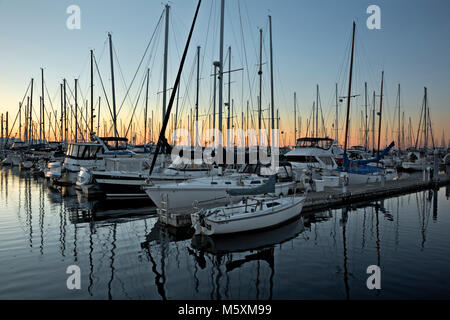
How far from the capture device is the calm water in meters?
8.23

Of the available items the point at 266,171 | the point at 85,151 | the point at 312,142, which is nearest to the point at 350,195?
the point at 266,171

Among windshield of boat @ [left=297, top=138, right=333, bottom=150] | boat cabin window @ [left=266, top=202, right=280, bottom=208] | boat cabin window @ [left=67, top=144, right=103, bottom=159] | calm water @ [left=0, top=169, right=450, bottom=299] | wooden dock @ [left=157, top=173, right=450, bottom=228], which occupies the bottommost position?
calm water @ [left=0, top=169, right=450, bottom=299]

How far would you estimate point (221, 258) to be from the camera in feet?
34.7

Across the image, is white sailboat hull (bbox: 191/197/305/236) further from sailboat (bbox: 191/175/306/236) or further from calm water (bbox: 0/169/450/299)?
calm water (bbox: 0/169/450/299)

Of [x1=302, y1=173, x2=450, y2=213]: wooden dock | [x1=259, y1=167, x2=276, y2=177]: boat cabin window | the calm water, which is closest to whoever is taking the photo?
the calm water

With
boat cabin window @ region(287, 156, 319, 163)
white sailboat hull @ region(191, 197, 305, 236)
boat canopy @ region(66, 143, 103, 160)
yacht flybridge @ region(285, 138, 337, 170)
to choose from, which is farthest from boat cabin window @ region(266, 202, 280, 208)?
boat canopy @ region(66, 143, 103, 160)
